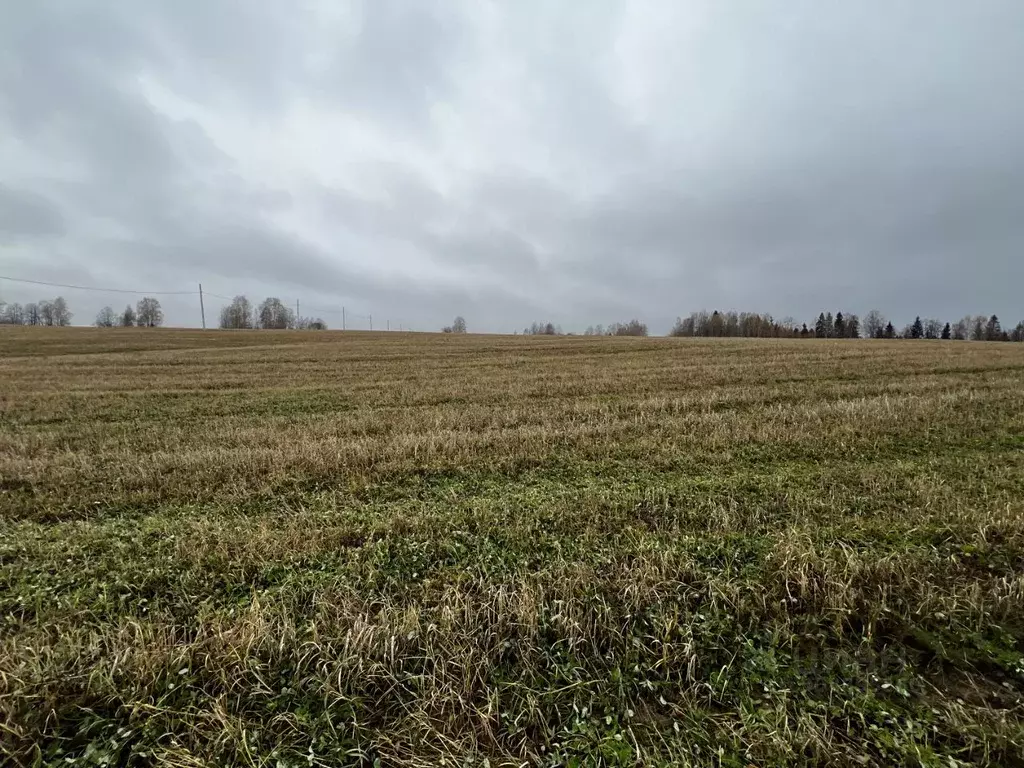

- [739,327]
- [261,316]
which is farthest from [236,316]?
[739,327]

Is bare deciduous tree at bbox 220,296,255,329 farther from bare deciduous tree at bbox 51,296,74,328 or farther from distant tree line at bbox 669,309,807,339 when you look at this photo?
distant tree line at bbox 669,309,807,339

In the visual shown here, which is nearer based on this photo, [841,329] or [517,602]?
[517,602]

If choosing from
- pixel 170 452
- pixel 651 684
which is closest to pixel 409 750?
pixel 651 684

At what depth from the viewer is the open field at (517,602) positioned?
2.70 m

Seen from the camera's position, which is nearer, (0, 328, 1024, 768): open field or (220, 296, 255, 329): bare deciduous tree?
(0, 328, 1024, 768): open field

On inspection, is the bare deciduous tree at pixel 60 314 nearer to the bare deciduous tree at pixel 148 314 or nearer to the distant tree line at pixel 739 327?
the bare deciduous tree at pixel 148 314

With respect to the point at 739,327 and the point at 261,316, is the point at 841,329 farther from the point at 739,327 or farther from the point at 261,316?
the point at 261,316

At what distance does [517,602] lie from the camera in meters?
3.73

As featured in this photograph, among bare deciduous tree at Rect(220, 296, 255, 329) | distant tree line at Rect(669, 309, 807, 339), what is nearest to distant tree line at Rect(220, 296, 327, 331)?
bare deciduous tree at Rect(220, 296, 255, 329)

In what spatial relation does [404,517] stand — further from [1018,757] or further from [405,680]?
[1018,757]

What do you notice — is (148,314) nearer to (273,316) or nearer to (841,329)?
(273,316)

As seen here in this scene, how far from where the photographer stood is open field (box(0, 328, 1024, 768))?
2.70m

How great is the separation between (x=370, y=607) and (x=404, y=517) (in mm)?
1801

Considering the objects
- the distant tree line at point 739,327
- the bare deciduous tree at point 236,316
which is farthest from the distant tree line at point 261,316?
the distant tree line at point 739,327
